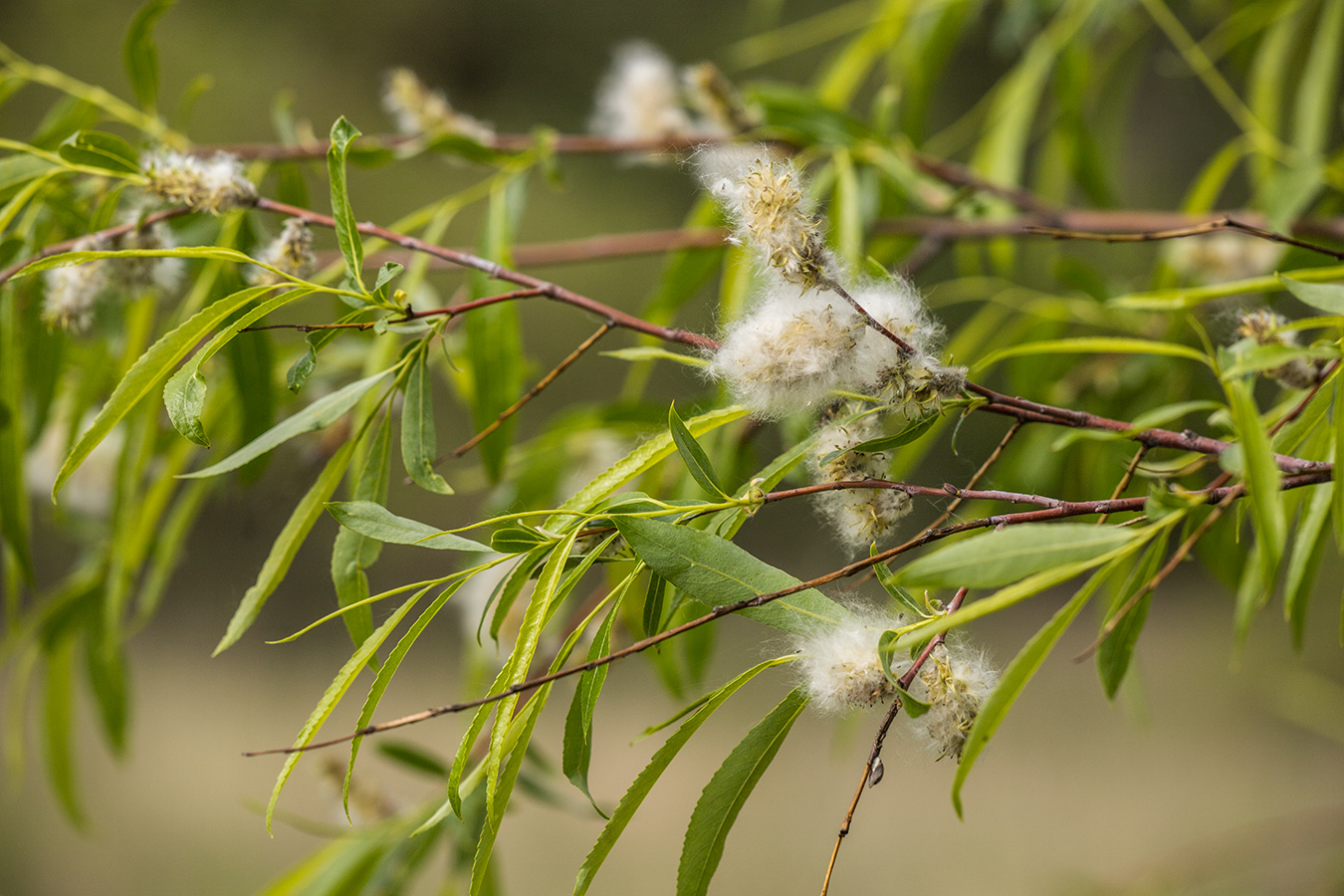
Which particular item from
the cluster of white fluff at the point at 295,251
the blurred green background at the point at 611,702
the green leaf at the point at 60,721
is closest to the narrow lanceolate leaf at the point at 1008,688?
the cluster of white fluff at the point at 295,251

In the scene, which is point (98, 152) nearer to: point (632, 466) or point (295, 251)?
point (295, 251)

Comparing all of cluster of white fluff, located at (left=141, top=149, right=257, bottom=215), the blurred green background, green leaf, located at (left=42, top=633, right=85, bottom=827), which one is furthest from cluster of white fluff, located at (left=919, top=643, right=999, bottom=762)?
the blurred green background

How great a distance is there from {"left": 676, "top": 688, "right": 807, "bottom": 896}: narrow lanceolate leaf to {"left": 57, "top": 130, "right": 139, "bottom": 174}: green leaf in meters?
0.25

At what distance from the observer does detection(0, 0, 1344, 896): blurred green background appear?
4.16 feet

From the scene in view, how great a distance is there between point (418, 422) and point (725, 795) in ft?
0.42

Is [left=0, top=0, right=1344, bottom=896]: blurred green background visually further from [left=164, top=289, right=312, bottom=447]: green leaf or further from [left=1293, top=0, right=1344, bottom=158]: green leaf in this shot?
[left=164, top=289, right=312, bottom=447]: green leaf

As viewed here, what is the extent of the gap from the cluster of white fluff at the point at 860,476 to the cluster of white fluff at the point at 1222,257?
0.41 metres

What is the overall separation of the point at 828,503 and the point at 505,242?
0.22m

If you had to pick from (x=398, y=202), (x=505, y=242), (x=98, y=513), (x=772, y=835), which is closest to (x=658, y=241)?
(x=505, y=242)

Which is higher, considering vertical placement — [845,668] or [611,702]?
[611,702]

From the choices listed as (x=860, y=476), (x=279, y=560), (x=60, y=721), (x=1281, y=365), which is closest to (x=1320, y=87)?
(x=1281, y=365)

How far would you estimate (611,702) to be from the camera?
4.74ft

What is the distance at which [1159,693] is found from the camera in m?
1.42

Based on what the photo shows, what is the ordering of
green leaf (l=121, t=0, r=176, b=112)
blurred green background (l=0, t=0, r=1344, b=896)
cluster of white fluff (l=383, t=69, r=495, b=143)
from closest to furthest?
green leaf (l=121, t=0, r=176, b=112)
cluster of white fluff (l=383, t=69, r=495, b=143)
blurred green background (l=0, t=0, r=1344, b=896)
